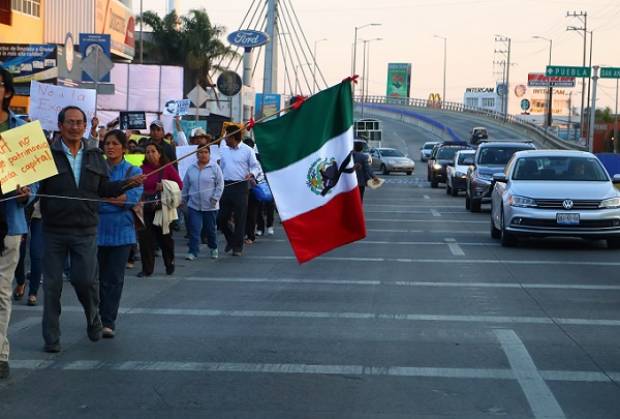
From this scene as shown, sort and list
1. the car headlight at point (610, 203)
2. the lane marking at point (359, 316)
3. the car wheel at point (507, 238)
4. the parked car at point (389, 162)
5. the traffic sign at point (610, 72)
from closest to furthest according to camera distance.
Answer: the lane marking at point (359, 316) < the car headlight at point (610, 203) < the car wheel at point (507, 238) < the parked car at point (389, 162) < the traffic sign at point (610, 72)

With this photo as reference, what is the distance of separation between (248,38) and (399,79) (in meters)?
151

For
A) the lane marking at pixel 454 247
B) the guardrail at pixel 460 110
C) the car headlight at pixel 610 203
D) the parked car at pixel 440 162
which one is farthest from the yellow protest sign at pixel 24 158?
the guardrail at pixel 460 110

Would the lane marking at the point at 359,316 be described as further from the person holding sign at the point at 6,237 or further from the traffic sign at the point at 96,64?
the traffic sign at the point at 96,64

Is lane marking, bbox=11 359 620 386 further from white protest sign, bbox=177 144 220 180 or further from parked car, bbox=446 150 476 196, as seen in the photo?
parked car, bbox=446 150 476 196

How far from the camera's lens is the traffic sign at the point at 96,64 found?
21922 millimetres

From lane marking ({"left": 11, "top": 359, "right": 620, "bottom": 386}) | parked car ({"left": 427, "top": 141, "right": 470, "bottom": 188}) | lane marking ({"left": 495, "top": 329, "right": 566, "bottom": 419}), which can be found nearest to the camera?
lane marking ({"left": 495, "top": 329, "right": 566, "bottom": 419})

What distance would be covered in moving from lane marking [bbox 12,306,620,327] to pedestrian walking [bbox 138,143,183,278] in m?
2.76

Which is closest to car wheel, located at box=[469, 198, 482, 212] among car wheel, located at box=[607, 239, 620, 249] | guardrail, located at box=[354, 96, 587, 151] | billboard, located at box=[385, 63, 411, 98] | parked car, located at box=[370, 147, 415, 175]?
car wheel, located at box=[607, 239, 620, 249]

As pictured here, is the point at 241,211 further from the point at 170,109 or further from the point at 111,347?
the point at 170,109

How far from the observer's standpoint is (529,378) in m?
7.79

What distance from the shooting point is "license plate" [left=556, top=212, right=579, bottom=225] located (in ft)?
57.5

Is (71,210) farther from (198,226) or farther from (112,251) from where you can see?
(198,226)

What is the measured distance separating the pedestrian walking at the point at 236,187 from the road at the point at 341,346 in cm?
75

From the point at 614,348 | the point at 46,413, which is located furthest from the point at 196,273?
the point at 46,413
